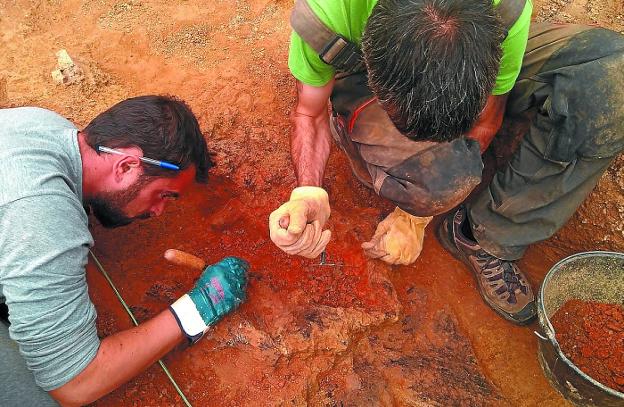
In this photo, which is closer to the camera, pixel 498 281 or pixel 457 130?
pixel 457 130

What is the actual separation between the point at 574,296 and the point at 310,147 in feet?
4.69

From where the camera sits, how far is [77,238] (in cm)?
175

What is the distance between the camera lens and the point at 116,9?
350 centimetres

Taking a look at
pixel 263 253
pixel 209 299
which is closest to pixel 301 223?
pixel 209 299

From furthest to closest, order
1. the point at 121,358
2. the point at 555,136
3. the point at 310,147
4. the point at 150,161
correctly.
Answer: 1. the point at 310,147
2. the point at 555,136
3. the point at 150,161
4. the point at 121,358

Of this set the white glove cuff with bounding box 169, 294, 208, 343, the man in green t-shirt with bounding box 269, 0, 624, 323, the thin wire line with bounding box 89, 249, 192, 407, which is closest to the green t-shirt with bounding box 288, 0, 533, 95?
the man in green t-shirt with bounding box 269, 0, 624, 323

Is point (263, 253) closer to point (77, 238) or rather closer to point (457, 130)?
point (77, 238)

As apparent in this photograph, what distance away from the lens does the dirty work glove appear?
208 cm

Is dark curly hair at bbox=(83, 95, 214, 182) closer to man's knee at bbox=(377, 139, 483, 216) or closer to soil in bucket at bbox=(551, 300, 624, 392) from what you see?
man's knee at bbox=(377, 139, 483, 216)

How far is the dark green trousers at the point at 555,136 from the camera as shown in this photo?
7.12ft

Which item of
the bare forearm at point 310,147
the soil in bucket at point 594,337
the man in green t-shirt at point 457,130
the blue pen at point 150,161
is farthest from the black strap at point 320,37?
the soil in bucket at point 594,337

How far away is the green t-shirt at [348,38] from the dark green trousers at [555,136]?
25cm

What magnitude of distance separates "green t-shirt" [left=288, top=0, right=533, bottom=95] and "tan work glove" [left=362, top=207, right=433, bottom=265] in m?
0.73

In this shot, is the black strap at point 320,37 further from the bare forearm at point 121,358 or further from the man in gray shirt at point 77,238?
the bare forearm at point 121,358
